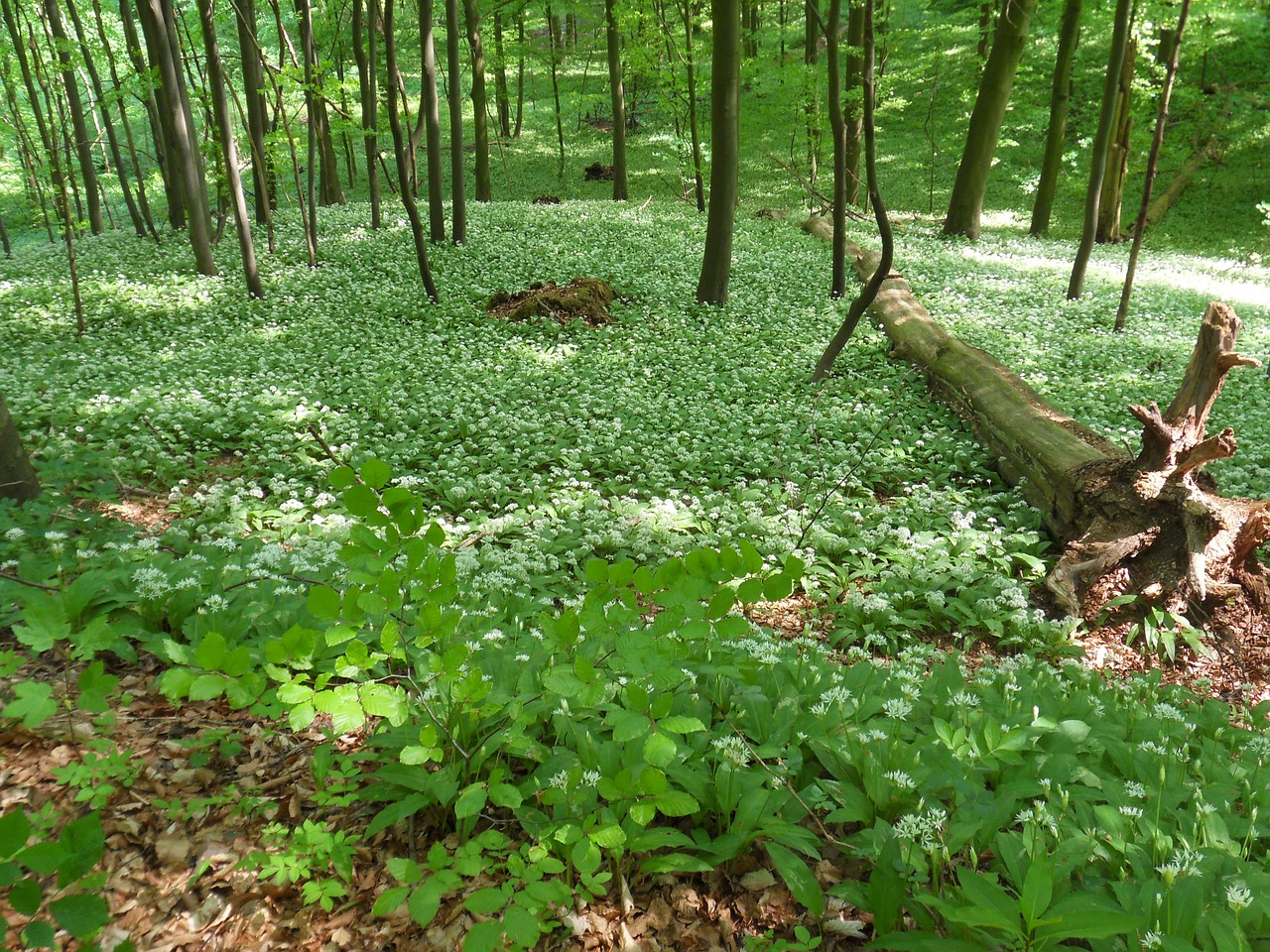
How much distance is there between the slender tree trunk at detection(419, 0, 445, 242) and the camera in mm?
13688

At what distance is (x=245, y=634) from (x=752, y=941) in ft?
8.35

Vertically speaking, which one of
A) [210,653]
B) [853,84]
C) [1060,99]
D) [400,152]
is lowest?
[210,653]

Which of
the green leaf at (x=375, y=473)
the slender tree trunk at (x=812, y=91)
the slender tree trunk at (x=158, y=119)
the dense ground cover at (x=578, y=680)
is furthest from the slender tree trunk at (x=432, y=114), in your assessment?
the green leaf at (x=375, y=473)

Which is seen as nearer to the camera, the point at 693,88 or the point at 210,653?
the point at 210,653

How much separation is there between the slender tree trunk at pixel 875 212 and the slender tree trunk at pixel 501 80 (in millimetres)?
17972

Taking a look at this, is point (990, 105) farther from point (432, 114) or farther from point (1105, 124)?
point (432, 114)

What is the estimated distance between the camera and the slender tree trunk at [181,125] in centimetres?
1205

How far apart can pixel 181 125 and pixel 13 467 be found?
11.3 metres

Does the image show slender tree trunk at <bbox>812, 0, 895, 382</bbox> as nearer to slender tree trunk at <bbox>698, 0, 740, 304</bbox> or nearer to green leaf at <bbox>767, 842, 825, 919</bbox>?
slender tree trunk at <bbox>698, 0, 740, 304</bbox>

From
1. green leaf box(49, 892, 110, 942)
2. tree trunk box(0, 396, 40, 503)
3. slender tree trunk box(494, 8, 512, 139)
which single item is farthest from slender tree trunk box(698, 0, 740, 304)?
slender tree trunk box(494, 8, 512, 139)

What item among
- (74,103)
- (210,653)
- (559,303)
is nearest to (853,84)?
(559,303)

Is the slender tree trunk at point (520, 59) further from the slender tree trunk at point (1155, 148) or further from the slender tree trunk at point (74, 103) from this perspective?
the slender tree trunk at point (1155, 148)

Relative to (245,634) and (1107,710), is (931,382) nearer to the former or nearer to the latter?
(1107,710)

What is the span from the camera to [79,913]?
143cm
